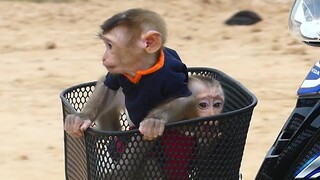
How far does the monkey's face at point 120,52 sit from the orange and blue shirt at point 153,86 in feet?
0.12

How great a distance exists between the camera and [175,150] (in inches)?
89.7

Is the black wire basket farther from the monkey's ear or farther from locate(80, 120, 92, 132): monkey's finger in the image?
the monkey's ear

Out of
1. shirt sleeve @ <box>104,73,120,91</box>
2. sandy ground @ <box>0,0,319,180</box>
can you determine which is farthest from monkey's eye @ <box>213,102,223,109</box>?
sandy ground @ <box>0,0,319,180</box>

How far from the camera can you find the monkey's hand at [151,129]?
2.20 metres

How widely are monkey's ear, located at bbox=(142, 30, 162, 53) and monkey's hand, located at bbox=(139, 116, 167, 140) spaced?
→ 0.76 feet

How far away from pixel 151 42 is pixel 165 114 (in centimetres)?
20

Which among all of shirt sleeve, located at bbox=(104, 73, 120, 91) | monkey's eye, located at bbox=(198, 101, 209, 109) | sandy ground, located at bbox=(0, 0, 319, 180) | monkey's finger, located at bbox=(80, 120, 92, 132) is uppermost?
monkey's finger, located at bbox=(80, 120, 92, 132)

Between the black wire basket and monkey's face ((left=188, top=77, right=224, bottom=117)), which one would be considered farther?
monkey's face ((left=188, top=77, right=224, bottom=117))

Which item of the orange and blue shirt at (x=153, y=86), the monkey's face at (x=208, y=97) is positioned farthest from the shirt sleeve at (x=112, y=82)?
the monkey's face at (x=208, y=97)

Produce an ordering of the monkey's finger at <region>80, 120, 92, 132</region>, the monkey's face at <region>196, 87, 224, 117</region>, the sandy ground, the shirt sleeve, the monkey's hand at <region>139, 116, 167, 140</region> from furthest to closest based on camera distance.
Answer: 1. the sandy ground
2. the shirt sleeve
3. the monkey's face at <region>196, 87, 224, 117</region>
4. the monkey's finger at <region>80, 120, 92, 132</region>
5. the monkey's hand at <region>139, 116, 167, 140</region>

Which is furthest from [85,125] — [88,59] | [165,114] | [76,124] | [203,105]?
[88,59]

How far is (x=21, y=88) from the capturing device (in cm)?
634

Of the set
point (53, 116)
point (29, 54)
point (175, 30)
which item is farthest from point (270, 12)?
point (53, 116)

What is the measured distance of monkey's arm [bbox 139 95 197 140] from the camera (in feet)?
7.23
